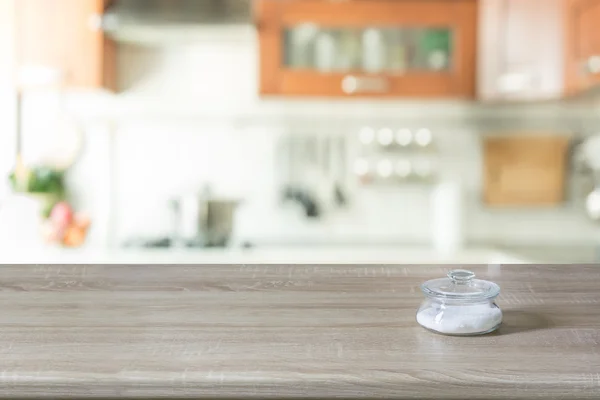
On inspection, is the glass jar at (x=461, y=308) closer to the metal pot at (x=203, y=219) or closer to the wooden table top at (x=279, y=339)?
the wooden table top at (x=279, y=339)

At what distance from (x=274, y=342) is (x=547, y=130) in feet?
8.13

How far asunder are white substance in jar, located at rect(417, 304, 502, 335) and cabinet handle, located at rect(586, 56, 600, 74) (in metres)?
1.70

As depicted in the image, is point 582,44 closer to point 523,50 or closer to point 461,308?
point 523,50

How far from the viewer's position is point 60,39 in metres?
2.58

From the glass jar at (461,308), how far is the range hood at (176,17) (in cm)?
195

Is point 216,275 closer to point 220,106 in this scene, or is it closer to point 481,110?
point 220,106

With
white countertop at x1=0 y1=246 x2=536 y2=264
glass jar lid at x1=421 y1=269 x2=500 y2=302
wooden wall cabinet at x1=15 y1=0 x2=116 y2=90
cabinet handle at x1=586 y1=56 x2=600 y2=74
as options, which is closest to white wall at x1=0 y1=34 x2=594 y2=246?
white countertop at x1=0 y1=246 x2=536 y2=264

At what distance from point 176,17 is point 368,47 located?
748 millimetres

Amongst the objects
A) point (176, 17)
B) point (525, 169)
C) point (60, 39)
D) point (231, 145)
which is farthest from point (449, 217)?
A: point (60, 39)

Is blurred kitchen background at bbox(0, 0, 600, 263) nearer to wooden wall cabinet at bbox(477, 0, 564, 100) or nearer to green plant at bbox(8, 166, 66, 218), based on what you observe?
green plant at bbox(8, 166, 66, 218)

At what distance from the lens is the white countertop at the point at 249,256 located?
8.39 feet

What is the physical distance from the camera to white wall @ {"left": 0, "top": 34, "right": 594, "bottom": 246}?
9.58ft

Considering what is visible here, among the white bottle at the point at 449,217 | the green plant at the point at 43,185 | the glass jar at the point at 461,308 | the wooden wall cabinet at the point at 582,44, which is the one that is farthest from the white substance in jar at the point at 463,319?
the green plant at the point at 43,185

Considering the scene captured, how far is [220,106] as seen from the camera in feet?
9.58
